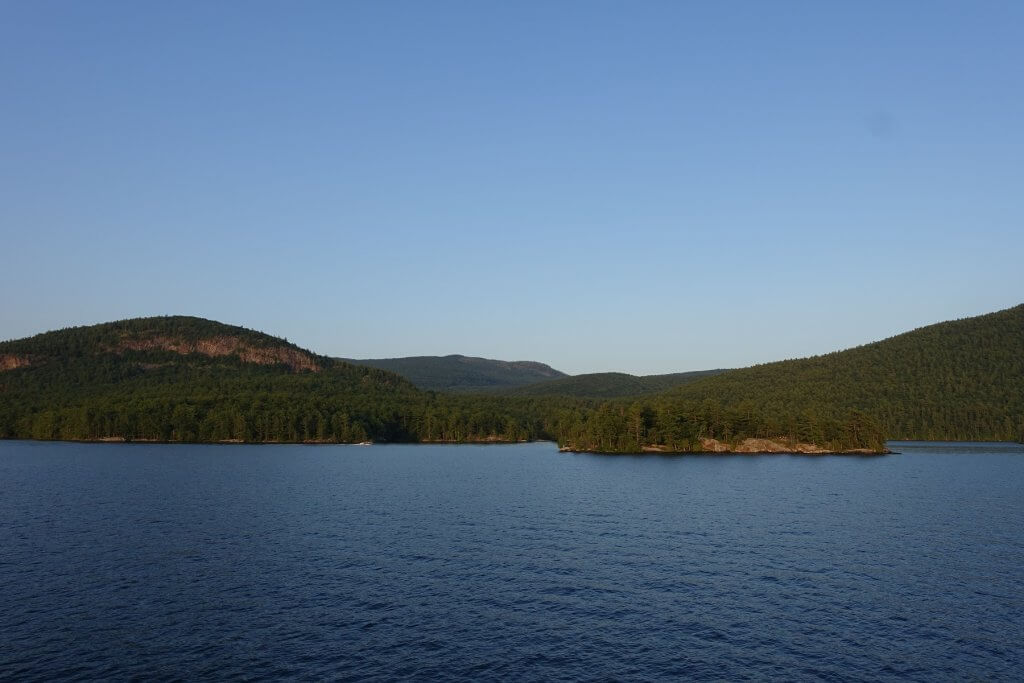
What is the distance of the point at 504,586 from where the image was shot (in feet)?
203

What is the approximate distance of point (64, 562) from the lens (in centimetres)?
6775

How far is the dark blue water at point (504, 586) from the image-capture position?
146ft

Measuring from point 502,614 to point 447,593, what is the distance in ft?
23.8

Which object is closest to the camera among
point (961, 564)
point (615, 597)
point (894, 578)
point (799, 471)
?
point (615, 597)

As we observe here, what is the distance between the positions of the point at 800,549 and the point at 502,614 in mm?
42679

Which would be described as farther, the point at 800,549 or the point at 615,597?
the point at 800,549

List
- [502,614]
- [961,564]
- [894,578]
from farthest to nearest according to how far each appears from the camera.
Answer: [961,564] < [894,578] < [502,614]

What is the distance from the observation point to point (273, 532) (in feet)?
282

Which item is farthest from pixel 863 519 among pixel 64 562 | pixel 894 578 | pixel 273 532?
pixel 64 562

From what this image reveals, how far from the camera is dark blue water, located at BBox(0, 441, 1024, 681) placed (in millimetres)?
44500

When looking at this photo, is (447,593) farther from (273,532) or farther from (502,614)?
(273,532)

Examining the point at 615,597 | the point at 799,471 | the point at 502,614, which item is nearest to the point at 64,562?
the point at 502,614

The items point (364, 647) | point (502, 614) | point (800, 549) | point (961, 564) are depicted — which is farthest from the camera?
point (800, 549)

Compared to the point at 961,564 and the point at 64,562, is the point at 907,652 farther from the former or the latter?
the point at 64,562
